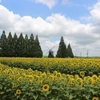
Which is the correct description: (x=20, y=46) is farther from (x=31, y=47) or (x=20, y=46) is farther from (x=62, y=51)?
(x=62, y=51)

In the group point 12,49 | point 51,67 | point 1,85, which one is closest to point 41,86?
point 1,85

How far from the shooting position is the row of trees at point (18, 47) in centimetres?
4784

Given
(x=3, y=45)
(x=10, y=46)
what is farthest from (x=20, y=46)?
(x=3, y=45)

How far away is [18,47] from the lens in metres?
49.2

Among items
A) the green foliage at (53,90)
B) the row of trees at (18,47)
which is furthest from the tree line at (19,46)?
the green foliage at (53,90)

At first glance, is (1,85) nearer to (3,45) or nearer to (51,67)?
(51,67)

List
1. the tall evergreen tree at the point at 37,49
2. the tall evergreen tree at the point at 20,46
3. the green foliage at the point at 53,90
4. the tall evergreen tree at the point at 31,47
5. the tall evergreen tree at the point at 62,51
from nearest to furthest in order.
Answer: the green foliage at the point at 53,90
the tall evergreen tree at the point at 20,46
the tall evergreen tree at the point at 31,47
the tall evergreen tree at the point at 37,49
the tall evergreen tree at the point at 62,51

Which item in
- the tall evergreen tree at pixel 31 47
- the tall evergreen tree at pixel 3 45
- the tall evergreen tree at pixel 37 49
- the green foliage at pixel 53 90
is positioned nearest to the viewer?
the green foliage at pixel 53 90

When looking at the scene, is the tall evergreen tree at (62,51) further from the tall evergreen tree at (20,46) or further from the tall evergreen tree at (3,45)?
the tall evergreen tree at (3,45)

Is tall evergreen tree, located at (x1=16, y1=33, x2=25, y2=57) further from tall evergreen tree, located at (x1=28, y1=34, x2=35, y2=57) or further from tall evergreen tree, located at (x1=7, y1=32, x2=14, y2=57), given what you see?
tall evergreen tree, located at (x1=28, y1=34, x2=35, y2=57)

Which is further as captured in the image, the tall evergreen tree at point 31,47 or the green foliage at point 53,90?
the tall evergreen tree at point 31,47

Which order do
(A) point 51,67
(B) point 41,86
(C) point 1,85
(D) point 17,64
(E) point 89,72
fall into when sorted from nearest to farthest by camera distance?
(B) point 41,86 → (C) point 1,85 → (E) point 89,72 → (A) point 51,67 → (D) point 17,64

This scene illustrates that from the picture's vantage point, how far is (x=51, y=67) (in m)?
9.55

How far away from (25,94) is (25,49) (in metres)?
46.2
